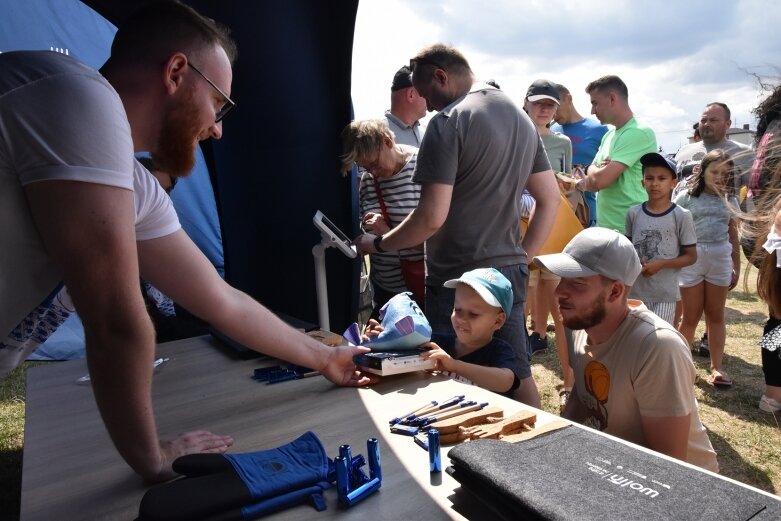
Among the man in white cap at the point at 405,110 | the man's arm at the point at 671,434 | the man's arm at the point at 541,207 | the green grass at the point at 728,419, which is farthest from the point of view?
the man in white cap at the point at 405,110

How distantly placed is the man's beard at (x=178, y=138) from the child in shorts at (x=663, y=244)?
275 centimetres

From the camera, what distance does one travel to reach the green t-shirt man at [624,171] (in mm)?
3420

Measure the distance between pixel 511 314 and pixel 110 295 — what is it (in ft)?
4.90

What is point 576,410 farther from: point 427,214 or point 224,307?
point 224,307

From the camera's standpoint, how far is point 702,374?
3.81 meters

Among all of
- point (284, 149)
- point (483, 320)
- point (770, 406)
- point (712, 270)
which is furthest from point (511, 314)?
point (712, 270)

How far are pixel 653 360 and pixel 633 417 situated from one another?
184 mm

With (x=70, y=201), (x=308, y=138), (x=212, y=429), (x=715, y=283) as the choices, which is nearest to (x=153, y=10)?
(x=70, y=201)

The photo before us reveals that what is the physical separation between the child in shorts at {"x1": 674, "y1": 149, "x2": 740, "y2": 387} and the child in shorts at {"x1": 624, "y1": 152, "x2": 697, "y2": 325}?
0.47m

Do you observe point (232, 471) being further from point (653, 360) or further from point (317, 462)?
point (653, 360)

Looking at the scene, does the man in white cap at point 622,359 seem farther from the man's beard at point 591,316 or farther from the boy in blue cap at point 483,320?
the boy in blue cap at point 483,320

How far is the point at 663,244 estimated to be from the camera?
3.20 meters

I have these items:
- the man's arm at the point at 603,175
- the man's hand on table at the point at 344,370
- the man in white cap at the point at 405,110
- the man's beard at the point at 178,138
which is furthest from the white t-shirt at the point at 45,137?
the man's arm at the point at 603,175

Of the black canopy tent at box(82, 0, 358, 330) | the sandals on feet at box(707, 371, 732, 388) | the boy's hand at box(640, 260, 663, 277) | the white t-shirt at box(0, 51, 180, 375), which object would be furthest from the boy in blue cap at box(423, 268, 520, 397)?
the sandals on feet at box(707, 371, 732, 388)
